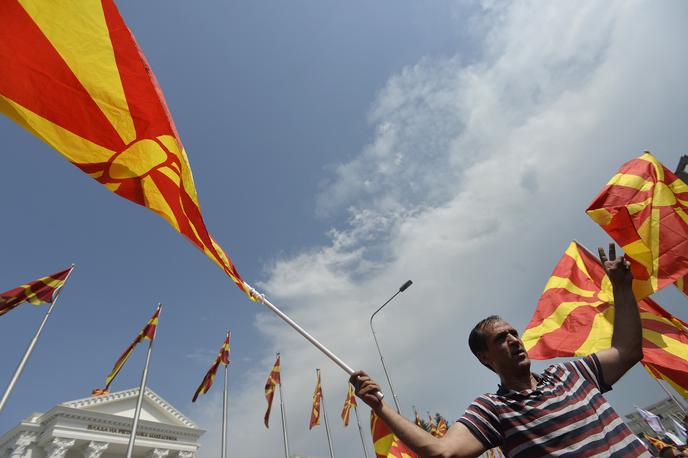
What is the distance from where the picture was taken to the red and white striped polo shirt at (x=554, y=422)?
1.58 meters

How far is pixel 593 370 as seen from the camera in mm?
2039

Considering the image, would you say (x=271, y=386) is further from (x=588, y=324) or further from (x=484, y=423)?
(x=484, y=423)

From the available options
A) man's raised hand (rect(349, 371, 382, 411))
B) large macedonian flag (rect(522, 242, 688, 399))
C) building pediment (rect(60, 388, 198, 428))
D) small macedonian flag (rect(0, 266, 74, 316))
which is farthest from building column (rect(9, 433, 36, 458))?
man's raised hand (rect(349, 371, 382, 411))

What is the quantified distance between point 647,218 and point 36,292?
1503 centimetres

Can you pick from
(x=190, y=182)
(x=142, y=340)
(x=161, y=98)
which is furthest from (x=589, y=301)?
(x=142, y=340)

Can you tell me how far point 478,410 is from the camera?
5.92 ft

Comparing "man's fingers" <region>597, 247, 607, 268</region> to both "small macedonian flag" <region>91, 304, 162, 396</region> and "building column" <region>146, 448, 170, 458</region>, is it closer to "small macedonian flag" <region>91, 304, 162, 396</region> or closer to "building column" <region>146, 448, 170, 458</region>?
"small macedonian flag" <region>91, 304, 162, 396</region>

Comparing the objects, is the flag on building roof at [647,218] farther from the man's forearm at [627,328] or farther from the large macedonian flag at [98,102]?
the large macedonian flag at [98,102]

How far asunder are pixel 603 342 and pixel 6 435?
3453 cm

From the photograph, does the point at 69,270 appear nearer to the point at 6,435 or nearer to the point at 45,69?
the point at 45,69

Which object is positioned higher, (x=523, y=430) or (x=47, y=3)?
(x=47, y=3)

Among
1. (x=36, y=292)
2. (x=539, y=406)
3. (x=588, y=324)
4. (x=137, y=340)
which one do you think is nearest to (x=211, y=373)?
(x=137, y=340)

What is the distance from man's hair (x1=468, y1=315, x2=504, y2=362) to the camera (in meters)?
2.13

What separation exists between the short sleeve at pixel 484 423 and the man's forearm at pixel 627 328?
3.09ft
